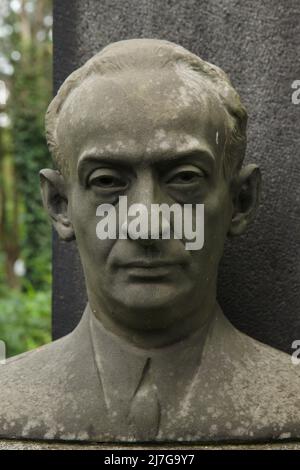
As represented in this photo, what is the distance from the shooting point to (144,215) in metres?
2.51

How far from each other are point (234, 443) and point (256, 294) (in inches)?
28.2

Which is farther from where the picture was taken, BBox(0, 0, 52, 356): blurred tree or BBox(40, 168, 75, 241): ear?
BBox(0, 0, 52, 356): blurred tree

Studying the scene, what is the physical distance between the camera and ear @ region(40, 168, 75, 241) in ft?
9.29

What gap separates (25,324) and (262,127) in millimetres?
5298

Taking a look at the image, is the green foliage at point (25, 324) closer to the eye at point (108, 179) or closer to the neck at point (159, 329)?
the neck at point (159, 329)

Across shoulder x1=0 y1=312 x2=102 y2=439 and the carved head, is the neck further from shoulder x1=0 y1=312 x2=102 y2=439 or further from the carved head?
shoulder x1=0 y1=312 x2=102 y2=439

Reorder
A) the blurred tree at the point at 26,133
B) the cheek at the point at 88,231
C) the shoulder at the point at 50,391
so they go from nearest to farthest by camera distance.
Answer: the cheek at the point at 88,231, the shoulder at the point at 50,391, the blurred tree at the point at 26,133

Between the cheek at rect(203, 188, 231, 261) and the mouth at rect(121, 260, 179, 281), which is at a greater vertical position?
the cheek at rect(203, 188, 231, 261)

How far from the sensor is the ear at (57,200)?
2.83 m

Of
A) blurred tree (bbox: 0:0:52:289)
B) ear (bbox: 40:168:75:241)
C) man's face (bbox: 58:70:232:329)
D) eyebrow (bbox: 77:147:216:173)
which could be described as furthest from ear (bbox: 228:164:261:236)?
blurred tree (bbox: 0:0:52:289)

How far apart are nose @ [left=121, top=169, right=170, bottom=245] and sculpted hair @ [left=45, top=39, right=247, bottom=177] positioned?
0.27 m

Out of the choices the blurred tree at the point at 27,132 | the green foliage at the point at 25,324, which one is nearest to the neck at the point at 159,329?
the green foliage at the point at 25,324

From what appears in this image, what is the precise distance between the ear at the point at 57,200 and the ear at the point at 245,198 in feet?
1.59

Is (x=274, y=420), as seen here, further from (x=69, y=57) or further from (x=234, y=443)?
(x=69, y=57)
